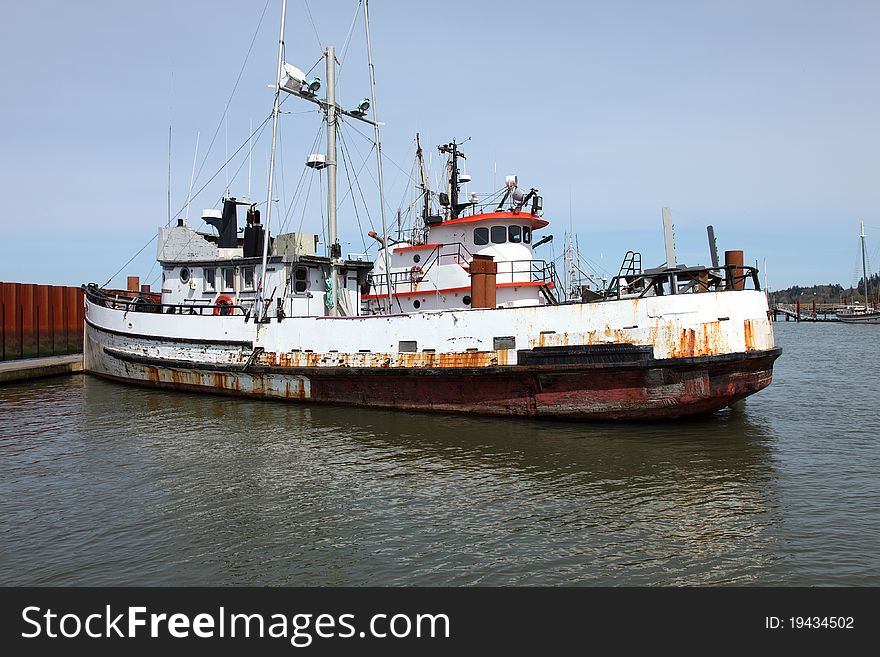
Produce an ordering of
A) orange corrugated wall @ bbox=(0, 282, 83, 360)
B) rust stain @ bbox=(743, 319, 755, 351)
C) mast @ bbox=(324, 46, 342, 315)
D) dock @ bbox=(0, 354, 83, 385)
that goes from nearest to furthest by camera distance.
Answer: rust stain @ bbox=(743, 319, 755, 351), mast @ bbox=(324, 46, 342, 315), dock @ bbox=(0, 354, 83, 385), orange corrugated wall @ bbox=(0, 282, 83, 360)

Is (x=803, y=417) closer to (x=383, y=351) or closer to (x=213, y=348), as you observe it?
(x=383, y=351)

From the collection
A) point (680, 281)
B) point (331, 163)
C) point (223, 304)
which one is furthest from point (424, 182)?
point (680, 281)

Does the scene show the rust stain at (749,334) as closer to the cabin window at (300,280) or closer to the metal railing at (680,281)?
the metal railing at (680,281)

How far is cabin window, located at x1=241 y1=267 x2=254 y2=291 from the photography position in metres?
17.5

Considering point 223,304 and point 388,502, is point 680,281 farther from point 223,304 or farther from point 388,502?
point 223,304

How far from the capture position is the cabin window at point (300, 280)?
1695cm

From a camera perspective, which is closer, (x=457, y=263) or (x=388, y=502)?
(x=388, y=502)

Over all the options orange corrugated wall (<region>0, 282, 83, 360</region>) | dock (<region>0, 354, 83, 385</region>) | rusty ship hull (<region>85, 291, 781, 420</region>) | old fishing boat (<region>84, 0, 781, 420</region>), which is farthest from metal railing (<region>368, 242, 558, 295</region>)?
orange corrugated wall (<region>0, 282, 83, 360</region>)

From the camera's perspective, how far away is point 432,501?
7977 millimetres

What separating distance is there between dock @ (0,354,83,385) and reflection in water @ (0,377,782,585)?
7.33 metres

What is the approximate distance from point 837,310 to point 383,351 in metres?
105

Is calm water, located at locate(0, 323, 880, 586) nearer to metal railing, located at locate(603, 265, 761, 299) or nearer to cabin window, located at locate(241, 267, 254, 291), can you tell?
metal railing, located at locate(603, 265, 761, 299)

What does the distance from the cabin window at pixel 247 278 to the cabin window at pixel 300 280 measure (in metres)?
1.46

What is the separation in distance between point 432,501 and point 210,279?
12852 mm
